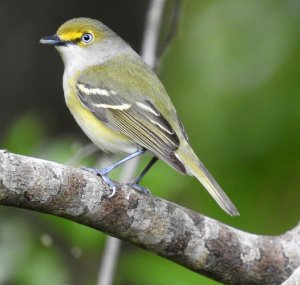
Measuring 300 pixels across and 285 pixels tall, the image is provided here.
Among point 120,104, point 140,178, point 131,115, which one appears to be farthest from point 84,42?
point 140,178

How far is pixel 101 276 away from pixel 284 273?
1067mm

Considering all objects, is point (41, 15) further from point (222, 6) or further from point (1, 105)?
point (222, 6)

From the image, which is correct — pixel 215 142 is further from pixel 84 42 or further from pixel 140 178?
pixel 84 42

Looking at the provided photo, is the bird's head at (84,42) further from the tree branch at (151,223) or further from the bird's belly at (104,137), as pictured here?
the tree branch at (151,223)

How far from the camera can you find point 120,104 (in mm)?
5551

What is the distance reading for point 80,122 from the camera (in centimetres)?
555

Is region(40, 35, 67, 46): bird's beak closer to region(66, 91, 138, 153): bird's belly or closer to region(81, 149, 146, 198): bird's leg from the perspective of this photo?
region(66, 91, 138, 153): bird's belly

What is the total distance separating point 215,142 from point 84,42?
1.18m

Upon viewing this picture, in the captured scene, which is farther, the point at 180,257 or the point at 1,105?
the point at 1,105

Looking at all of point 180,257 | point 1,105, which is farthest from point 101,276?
point 1,105

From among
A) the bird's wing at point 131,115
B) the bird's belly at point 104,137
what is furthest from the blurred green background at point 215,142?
the bird's wing at point 131,115

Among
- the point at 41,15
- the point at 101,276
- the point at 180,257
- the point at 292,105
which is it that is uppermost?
the point at 292,105

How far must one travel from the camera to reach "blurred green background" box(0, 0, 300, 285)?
5.40m

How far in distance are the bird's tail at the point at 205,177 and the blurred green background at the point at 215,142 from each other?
1.24 ft
